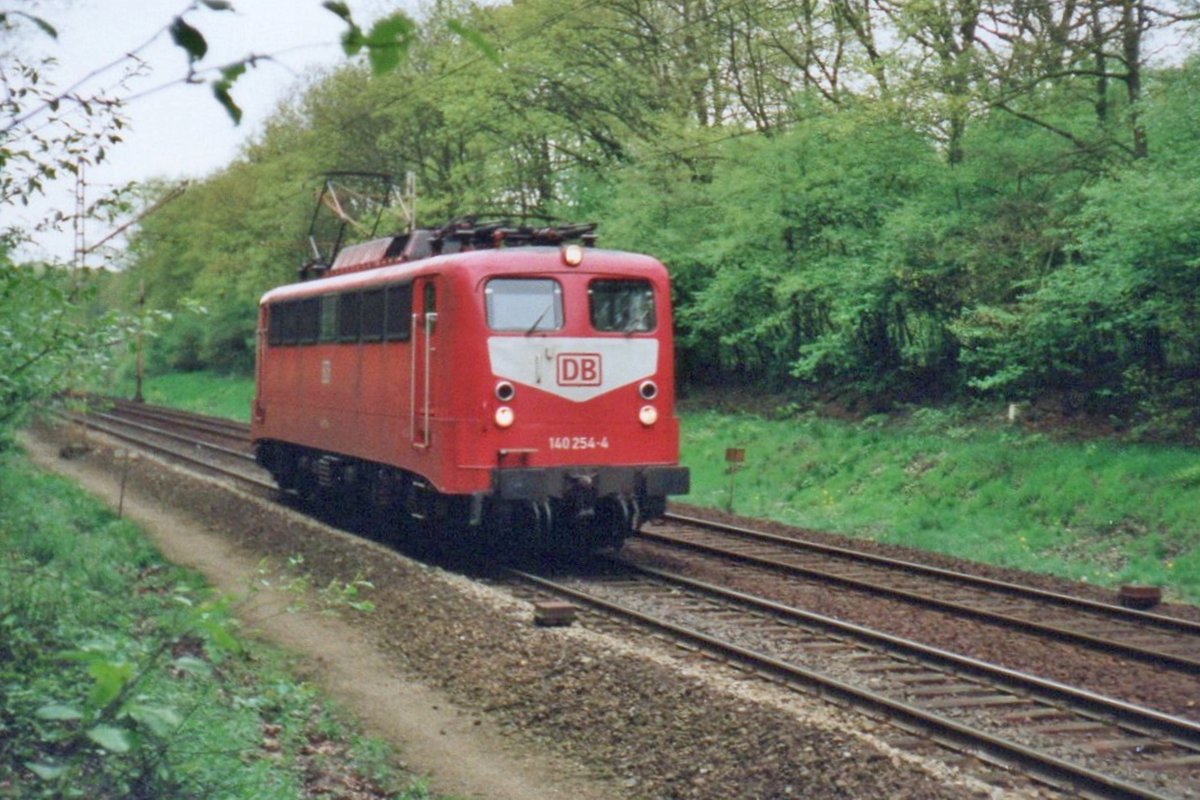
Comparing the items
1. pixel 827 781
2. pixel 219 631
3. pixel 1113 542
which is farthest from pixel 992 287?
pixel 219 631

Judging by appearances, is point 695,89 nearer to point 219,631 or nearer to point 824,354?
point 824,354

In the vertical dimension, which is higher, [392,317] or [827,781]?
[392,317]

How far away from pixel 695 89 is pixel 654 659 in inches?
947

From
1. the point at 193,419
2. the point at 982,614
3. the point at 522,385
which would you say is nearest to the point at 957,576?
the point at 982,614

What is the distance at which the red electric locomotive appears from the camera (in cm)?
1405

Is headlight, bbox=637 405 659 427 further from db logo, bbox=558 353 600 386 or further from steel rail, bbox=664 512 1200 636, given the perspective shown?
steel rail, bbox=664 512 1200 636

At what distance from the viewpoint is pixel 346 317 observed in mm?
17406

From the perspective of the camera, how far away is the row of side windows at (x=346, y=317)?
1552 centimetres

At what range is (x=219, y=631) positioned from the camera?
3766 millimetres

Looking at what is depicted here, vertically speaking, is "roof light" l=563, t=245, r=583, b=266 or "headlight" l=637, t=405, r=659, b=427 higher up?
"roof light" l=563, t=245, r=583, b=266

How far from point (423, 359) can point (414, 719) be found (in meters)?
6.02

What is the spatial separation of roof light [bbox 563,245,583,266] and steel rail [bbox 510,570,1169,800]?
14.6ft

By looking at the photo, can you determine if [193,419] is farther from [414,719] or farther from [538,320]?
[414,719]

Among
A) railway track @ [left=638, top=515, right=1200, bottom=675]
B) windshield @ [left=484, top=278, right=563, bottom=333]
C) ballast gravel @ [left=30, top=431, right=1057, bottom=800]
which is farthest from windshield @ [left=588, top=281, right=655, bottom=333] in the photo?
ballast gravel @ [left=30, top=431, right=1057, bottom=800]
